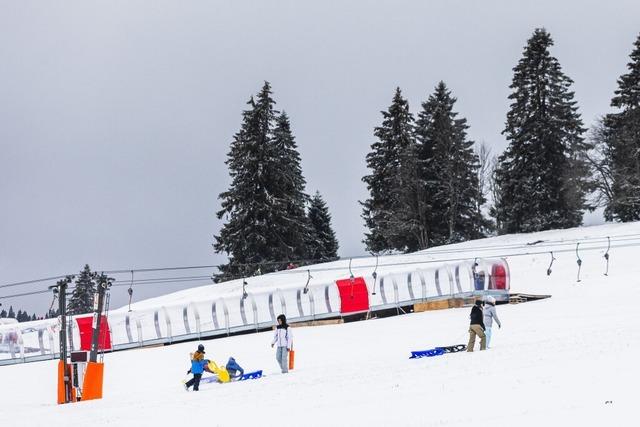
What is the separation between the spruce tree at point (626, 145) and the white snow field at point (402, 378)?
17.3 meters

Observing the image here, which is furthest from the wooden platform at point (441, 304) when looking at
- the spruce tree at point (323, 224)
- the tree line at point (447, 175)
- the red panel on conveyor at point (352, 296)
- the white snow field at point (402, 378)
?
the spruce tree at point (323, 224)

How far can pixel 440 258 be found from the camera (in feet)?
157

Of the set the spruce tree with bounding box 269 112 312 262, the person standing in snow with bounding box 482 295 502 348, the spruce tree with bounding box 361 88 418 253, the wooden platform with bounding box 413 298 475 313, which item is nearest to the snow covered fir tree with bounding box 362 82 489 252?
the spruce tree with bounding box 361 88 418 253

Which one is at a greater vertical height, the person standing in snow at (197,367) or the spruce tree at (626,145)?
the spruce tree at (626,145)

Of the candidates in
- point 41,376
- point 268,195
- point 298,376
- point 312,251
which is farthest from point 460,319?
point 312,251

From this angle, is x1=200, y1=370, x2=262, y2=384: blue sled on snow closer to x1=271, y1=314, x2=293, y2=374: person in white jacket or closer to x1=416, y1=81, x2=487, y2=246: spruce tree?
x1=271, y1=314, x2=293, y2=374: person in white jacket

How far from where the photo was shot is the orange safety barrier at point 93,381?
22422 millimetres

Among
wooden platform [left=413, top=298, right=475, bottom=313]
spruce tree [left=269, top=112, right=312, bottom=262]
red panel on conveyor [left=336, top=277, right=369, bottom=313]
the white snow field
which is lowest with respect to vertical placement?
the white snow field

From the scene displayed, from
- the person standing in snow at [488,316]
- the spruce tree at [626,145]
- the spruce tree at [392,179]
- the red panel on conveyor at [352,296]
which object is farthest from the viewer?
the spruce tree at [392,179]

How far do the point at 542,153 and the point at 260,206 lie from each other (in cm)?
1997

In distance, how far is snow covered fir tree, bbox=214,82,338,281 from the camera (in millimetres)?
51569

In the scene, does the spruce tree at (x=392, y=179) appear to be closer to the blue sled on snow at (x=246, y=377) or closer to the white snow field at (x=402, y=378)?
the white snow field at (x=402, y=378)

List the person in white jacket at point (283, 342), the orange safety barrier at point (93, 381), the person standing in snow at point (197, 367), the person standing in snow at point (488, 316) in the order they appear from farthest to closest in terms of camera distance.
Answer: the orange safety barrier at point (93, 381), the person standing in snow at point (488, 316), the person in white jacket at point (283, 342), the person standing in snow at point (197, 367)

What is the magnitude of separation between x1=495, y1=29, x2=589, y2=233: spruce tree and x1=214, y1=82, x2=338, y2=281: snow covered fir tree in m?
15.4
